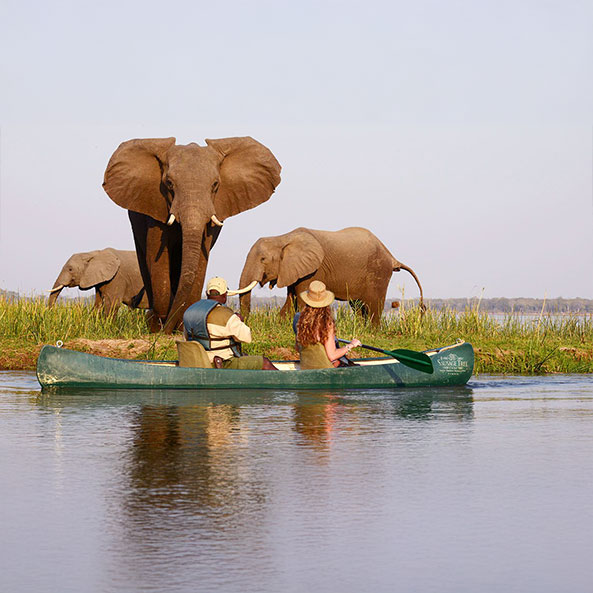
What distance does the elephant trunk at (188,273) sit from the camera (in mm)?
22953

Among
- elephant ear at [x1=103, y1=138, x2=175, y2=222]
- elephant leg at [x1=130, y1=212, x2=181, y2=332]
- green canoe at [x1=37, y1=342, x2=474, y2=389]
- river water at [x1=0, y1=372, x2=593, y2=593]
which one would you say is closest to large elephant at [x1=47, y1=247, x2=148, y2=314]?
elephant ear at [x1=103, y1=138, x2=175, y2=222]

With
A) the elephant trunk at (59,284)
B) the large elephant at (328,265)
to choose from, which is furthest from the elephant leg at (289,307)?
the elephant trunk at (59,284)

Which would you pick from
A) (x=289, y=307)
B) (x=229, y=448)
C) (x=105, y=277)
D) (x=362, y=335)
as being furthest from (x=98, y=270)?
(x=229, y=448)

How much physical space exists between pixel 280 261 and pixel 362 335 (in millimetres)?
8227

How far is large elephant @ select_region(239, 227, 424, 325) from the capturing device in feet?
110

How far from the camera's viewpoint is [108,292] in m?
40.0

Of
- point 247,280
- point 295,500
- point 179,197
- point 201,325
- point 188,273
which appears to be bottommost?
point 295,500

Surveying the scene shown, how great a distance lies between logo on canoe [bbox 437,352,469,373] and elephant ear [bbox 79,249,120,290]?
Answer: 925 inches

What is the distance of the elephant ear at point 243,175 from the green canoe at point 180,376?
28.3 ft

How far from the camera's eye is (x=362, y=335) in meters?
26.0

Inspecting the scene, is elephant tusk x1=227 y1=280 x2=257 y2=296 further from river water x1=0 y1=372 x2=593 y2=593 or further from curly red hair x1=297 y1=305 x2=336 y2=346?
A: river water x1=0 y1=372 x2=593 y2=593

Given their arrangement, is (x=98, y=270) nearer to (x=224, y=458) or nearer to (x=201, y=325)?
(x=201, y=325)

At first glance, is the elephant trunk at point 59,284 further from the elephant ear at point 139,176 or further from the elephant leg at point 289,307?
the elephant ear at point 139,176

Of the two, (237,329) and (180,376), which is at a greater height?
(237,329)
